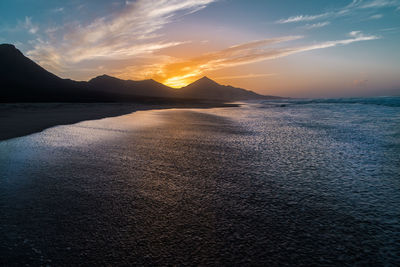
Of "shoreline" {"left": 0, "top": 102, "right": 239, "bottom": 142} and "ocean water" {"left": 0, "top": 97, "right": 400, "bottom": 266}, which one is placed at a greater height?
"shoreline" {"left": 0, "top": 102, "right": 239, "bottom": 142}

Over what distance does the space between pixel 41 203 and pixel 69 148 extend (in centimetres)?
487

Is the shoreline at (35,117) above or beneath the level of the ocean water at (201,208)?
above

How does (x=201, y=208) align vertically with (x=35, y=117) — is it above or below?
below

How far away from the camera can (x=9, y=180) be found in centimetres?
519

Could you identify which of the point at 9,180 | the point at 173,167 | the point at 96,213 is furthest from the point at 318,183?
the point at 9,180

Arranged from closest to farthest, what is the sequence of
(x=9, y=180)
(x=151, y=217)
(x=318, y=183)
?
(x=151, y=217) < (x=318, y=183) < (x=9, y=180)

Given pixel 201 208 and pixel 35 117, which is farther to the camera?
pixel 35 117

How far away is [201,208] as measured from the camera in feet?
12.5

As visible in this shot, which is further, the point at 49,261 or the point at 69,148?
the point at 69,148

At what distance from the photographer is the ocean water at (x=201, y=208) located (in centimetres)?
272

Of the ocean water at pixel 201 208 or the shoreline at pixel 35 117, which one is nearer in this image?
the ocean water at pixel 201 208

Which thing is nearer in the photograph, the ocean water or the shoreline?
the ocean water

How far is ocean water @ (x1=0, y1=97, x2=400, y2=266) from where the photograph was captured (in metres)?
2.72

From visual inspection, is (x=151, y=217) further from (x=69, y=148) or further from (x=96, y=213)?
(x=69, y=148)
